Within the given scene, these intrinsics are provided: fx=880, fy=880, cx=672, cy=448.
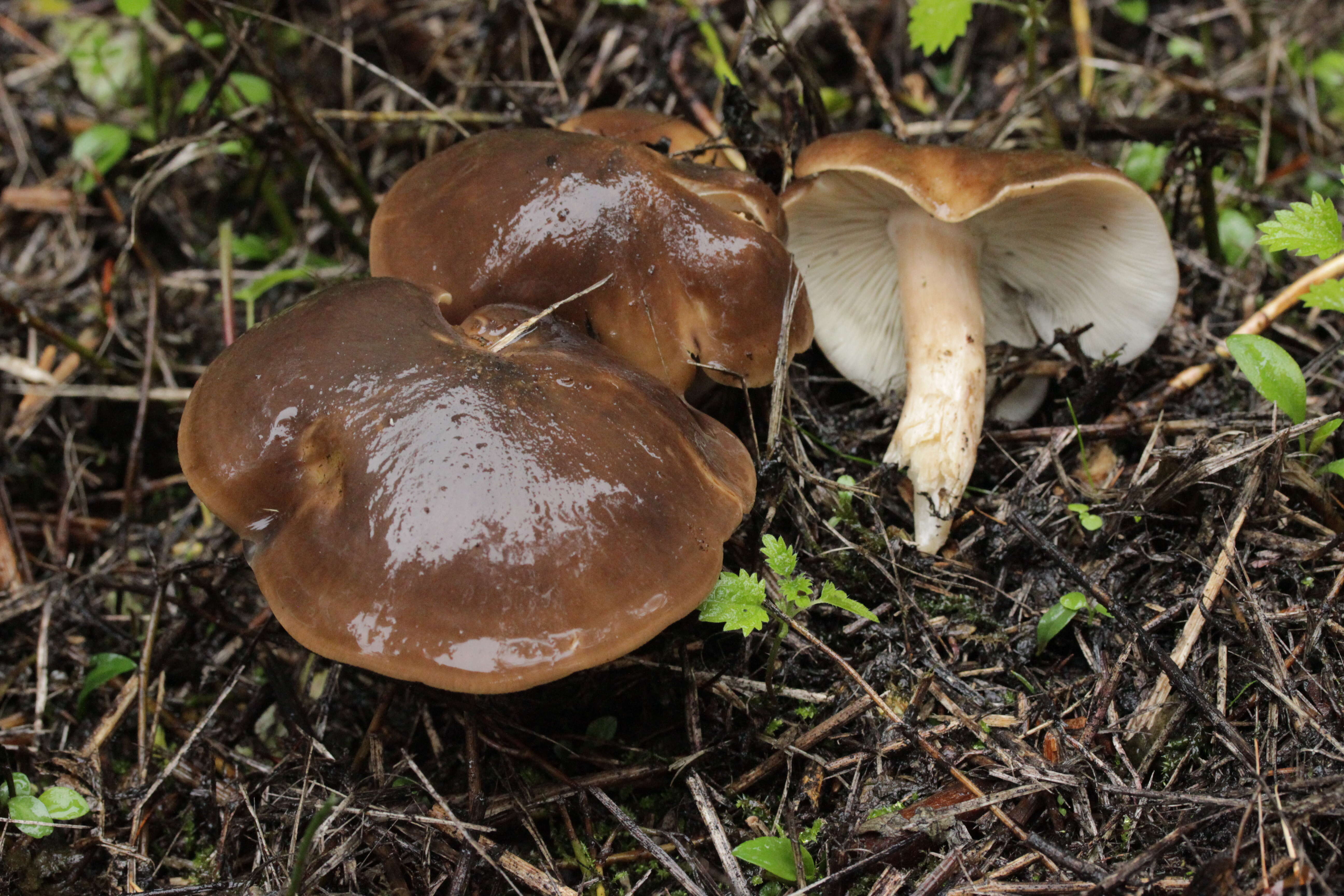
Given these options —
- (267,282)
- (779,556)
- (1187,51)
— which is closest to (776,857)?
(779,556)

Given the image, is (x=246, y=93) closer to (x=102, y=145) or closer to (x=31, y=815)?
(x=102, y=145)

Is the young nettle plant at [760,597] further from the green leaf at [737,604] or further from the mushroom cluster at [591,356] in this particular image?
the mushroom cluster at [591,356]

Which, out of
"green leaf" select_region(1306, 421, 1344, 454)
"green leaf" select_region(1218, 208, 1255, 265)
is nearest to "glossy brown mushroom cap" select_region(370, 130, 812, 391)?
"green leaf" select_region(1306, 421, 1344, 454)

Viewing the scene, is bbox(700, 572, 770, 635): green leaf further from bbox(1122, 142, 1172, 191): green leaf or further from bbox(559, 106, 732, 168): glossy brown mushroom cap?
bbox(1122, 142, 1172, 191): green leaf

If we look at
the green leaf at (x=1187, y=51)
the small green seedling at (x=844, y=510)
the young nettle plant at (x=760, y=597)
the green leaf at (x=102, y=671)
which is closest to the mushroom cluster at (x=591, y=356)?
the young nettle plant at (x=760, y=597)

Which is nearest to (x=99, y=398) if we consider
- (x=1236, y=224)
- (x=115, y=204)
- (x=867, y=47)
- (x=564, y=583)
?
(x=115, y=204)

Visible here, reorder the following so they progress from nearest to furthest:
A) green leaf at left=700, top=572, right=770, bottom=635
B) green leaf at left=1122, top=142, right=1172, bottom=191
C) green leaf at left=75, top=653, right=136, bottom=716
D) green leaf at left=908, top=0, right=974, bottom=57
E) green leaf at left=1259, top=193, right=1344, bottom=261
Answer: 1. green leaf at left=700, top=572, right=770, bottom=635
2. green leaf at left=1259, top=193, right=1344, bottom=261
3. green leaf at left=75, top=653, right=136, bottom=716
4. green leaf at left=908, top=0, right=974, bottom=57
5. green leaf at left=1122, top=142, right=1172, bottom=191

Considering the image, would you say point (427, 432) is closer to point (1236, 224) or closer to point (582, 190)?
point (582, 190)
